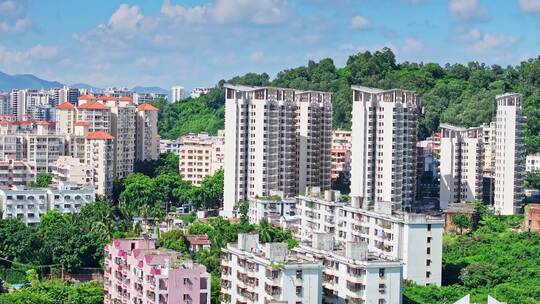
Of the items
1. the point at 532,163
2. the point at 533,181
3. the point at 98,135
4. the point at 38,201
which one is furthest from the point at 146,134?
the point at 533,181

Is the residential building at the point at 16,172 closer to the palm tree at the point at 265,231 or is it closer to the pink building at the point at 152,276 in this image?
the palm tree at the point at 265,231

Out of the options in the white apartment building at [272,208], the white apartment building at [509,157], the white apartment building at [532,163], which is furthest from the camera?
the white apartment building at [532,163]

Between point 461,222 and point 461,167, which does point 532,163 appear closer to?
point 461,167

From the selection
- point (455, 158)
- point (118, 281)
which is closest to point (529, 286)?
point (118, 281)

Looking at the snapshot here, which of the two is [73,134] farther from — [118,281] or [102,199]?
[118,281]

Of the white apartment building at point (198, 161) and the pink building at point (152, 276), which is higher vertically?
the white apartment building at point (198, 161)

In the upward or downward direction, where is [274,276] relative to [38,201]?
downward

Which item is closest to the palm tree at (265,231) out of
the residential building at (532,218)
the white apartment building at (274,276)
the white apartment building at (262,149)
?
the white apartment building at (262,149)
